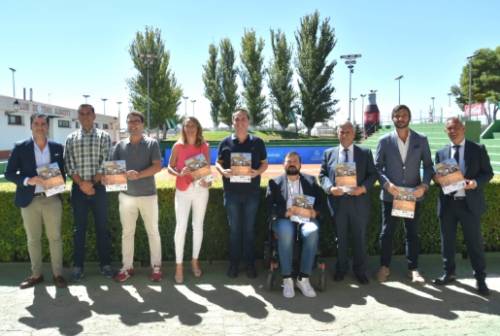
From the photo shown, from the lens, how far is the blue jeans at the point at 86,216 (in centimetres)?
454

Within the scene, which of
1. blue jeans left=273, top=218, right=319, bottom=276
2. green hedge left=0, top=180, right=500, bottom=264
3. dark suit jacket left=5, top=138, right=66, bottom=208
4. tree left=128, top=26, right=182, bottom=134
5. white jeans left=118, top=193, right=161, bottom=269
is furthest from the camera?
tree left=128, top=26, right=182, bottom=134

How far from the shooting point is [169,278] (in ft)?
15.3

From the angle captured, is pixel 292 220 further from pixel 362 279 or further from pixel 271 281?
pixel 362 279

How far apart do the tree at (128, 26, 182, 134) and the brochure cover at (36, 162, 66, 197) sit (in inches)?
1167

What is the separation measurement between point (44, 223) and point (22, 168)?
660 mm

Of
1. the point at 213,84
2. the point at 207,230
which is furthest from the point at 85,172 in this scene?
the point at 213,84

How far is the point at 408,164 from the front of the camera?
4395 millimetres

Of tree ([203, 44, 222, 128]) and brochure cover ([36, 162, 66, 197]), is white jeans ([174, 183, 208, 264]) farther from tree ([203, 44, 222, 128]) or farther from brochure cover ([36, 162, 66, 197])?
tree ([203, 44, 222, 128])

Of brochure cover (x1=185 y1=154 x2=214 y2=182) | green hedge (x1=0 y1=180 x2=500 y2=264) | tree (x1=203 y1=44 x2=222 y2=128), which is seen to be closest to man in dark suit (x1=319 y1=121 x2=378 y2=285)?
green hedge (x1=0 y1=180 x2=500 y2=264)

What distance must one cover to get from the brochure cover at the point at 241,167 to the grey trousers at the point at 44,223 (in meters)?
2.03

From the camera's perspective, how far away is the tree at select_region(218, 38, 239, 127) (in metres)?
43.2

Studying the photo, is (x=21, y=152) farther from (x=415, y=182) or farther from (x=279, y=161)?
(x=279, y=161)

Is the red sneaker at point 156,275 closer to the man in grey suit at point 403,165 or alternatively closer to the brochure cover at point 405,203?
the man in grey suit at point 403,165

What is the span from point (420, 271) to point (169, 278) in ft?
10.1
